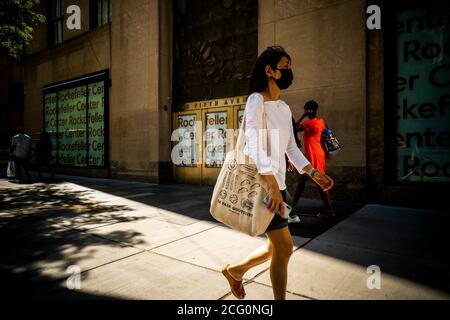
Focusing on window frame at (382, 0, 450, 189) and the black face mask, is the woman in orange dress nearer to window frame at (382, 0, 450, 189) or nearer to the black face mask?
window frame at (382, 0, 450, 189)

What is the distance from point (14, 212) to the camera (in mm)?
5656

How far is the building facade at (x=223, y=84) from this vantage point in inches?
240

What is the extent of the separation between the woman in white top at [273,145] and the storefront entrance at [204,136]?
20.8 feet

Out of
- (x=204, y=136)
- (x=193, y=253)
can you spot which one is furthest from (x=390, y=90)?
(x=193, y=253)

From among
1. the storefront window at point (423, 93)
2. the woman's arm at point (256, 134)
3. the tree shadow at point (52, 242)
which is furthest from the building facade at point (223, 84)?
the woman's arm at point (256, 134)

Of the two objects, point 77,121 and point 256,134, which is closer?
point 256,134

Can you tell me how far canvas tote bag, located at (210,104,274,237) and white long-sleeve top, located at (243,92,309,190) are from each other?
2.3 inches

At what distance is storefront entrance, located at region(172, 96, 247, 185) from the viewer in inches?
347

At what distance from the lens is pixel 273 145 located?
209 centimetres

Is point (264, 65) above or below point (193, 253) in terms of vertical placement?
above

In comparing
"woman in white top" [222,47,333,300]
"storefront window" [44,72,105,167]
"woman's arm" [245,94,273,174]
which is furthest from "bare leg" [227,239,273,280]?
"storefront window" [44,72,105,167]

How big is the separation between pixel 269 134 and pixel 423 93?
5.49 metres

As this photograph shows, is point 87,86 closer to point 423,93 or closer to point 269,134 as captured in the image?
point 423,93
